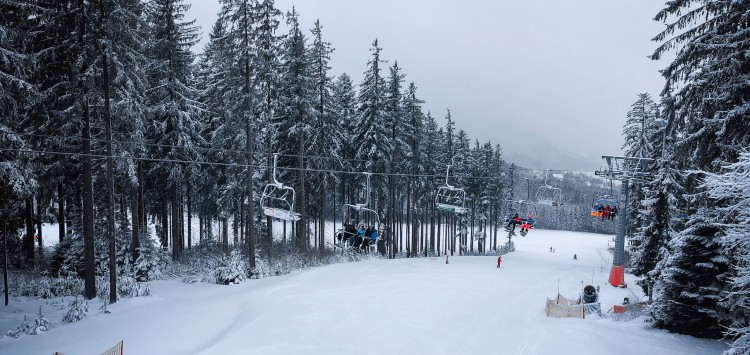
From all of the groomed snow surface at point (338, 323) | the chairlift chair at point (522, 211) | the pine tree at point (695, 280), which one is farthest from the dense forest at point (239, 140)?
the chairlift chair at point (522, 211)

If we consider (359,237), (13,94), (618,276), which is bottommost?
(618,276)

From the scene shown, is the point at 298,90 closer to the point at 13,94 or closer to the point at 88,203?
the point at 88,203

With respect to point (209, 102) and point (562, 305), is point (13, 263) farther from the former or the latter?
point (562, 305)

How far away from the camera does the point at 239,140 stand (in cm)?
2559

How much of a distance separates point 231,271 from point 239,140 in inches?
354

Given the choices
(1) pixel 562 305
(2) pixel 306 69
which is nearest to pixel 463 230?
(2) pixel 306 69

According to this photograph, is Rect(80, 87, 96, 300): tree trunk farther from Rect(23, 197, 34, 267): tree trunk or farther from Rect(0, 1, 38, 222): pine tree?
Rect(23, 197, 34, 267): tree trunk

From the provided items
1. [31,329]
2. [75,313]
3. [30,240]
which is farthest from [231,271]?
[30,240]

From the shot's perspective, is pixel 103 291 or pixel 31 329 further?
pixel 103 291

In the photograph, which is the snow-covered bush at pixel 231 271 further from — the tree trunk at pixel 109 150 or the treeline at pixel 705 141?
the treeline at pixel 705 141

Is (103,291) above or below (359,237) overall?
below

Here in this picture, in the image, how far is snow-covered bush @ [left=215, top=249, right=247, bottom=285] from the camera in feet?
65.5

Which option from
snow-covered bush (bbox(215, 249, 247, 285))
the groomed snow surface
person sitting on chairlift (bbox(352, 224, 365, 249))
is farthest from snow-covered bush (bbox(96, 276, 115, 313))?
person sitting on chairlift (bbox(352, 224, 365, 249))

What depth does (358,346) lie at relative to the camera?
1216 centimetres
